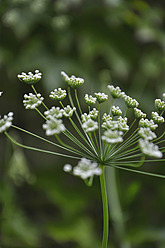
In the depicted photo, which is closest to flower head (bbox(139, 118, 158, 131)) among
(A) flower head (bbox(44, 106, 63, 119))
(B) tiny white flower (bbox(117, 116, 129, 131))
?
(B) tiny white flower (bbox(117, 116, 129, 131))

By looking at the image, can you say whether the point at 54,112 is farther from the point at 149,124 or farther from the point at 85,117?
the point at 149,124

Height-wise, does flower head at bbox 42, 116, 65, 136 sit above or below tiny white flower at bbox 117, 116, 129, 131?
below

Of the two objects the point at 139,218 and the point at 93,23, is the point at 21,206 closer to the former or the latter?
the point at 139,218

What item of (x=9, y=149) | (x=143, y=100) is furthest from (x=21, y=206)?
(x=143, y=100)

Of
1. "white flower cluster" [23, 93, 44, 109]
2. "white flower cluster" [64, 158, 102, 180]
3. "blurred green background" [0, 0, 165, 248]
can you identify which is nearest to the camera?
"white flower cluster" [64, 158, 102, 180]

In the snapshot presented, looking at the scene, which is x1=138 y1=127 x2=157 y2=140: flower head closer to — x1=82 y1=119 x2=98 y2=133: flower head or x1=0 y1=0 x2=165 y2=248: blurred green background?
x1=82 y1=119 x2=98 y2=133: flower head

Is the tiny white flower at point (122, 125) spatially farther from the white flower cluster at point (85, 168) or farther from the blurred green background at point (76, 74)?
the blurred green background at point (76, 74)

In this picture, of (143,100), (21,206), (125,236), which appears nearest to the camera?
(125,236)

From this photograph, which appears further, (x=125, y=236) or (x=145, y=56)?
(x=145, y=56)

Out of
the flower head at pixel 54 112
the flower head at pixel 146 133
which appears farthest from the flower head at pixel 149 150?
the flower head at pixel 54 112
